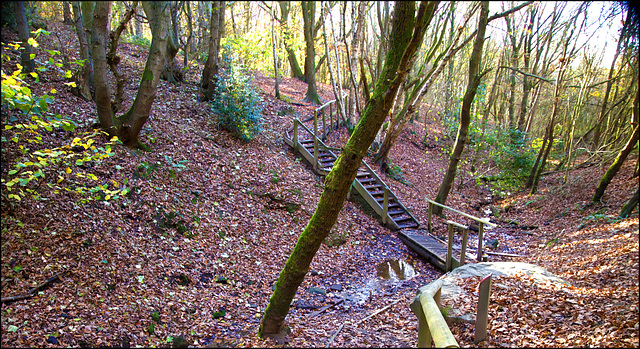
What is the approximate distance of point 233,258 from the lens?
662cm

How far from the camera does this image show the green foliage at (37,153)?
3924mm

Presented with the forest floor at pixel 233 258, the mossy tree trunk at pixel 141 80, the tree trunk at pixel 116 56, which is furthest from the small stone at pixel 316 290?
the tree trunk at pixel 116 56

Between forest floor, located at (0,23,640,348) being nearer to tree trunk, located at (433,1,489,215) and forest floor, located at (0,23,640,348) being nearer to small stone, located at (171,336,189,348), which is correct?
small stone, located at (171,336,189,348)

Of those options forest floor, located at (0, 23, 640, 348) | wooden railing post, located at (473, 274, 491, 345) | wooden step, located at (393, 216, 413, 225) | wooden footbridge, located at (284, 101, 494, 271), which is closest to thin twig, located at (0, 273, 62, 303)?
forest floor, located at (0, 23, 640, 348)

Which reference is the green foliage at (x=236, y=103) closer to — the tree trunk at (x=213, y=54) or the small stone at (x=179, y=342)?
the tree trunk at (x=213, y=54)

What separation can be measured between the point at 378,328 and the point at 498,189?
494 inches

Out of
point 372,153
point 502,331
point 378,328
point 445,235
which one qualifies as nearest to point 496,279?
point 502,331

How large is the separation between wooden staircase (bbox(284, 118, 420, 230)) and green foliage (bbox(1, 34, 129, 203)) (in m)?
6.29

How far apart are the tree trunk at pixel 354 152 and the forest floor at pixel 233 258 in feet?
2.06

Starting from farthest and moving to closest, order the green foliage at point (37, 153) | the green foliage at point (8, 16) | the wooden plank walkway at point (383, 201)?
the green foliage at point (8, 16) → the wooden plank walkway at point (383, 201) → the green foliage at point (37, 153)

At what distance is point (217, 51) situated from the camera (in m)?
11.4

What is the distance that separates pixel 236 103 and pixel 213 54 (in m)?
2.11

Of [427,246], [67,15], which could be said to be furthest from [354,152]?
[67,15]

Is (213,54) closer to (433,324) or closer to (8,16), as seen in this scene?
(8,16)
